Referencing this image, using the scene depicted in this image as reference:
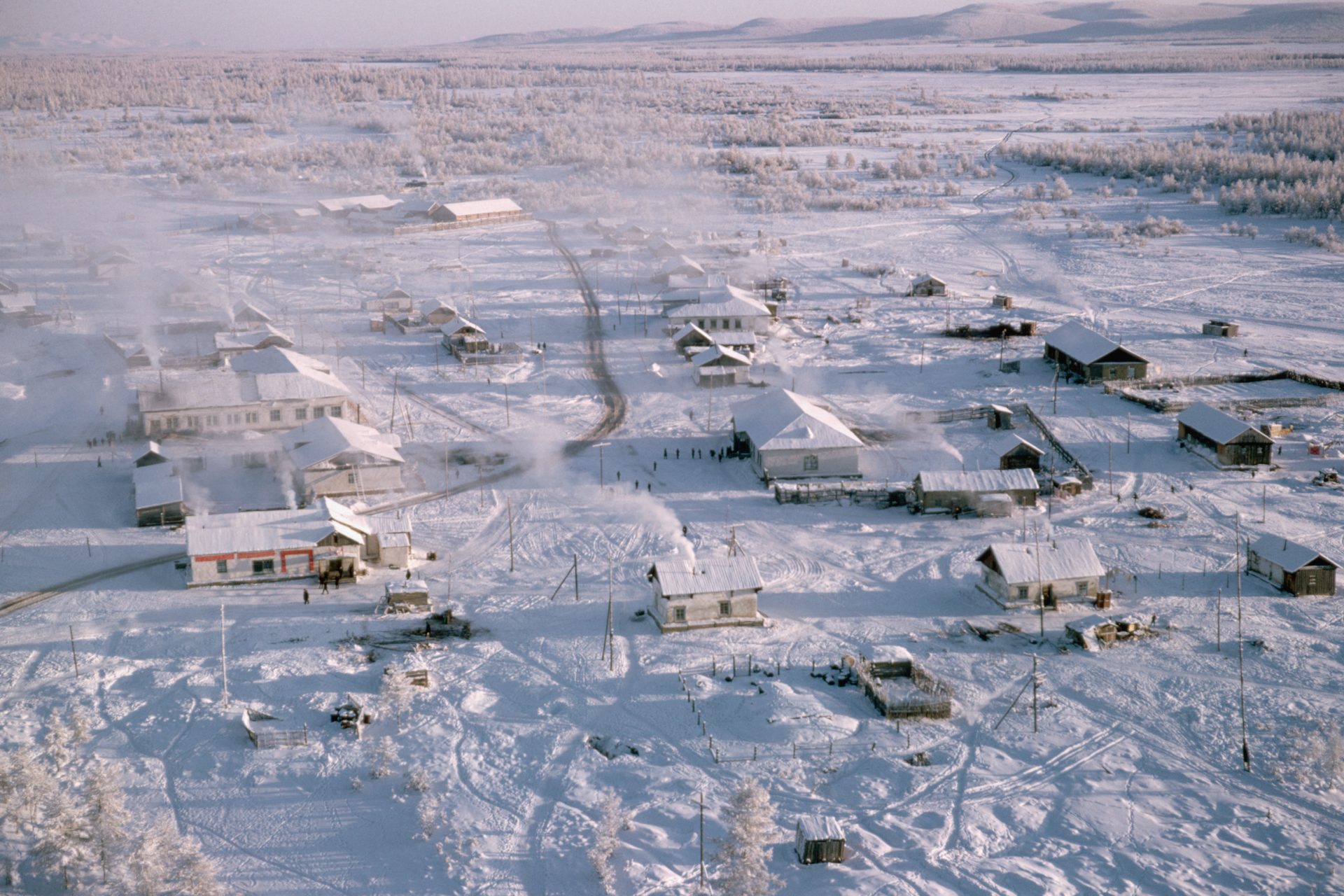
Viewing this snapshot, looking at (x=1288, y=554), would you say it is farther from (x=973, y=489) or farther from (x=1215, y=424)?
(x=1215, y=424)

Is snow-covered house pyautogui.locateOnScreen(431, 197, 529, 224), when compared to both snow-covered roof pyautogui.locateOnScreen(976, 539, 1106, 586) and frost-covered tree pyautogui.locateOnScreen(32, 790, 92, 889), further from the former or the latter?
frost-covered tree pyautogui.locateOnScreen(32, 790, 92, 889)

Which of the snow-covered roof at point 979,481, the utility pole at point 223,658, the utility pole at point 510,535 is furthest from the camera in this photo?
the snow-covered roof at point 979,481

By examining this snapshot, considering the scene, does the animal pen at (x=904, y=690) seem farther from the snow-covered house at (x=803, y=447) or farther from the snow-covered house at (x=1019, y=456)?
the snow-covered house at (x=1019, y=456)

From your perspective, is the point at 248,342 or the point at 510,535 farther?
the point at 248,342

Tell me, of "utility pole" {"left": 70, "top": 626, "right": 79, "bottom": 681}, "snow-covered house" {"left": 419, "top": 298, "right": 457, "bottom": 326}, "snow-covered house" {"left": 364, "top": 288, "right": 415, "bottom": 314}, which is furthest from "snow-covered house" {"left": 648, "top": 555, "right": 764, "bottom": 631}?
"snow-covered house" {"left": 364, "top": 288, "right": 415, "bottom": 314}

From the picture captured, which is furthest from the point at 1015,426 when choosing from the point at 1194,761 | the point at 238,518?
the point at 238,518

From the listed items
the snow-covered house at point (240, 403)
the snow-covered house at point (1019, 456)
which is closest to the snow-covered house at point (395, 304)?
the snow-covered house at point (240, 403)

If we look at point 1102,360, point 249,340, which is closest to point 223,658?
point 249,340
